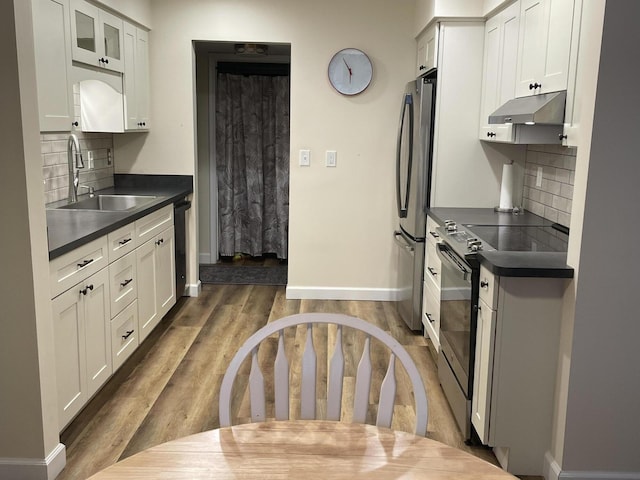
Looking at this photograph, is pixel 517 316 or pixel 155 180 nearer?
pixel 517 316

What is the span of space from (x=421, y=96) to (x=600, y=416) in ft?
7.52

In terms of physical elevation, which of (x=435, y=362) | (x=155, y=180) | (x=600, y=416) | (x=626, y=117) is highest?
(x=626, y=117)

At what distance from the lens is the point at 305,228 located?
4.96 meters

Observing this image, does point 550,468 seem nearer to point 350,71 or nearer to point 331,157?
point 331,157

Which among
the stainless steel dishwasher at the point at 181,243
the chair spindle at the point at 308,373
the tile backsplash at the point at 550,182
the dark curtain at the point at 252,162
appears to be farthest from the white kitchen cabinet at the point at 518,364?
the dark curtain at the point at 252,162

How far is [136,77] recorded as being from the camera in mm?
4414

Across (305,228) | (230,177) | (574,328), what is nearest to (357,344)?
(305,228)

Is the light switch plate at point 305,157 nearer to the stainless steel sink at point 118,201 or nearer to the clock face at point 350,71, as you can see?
the clock face at point 350,71

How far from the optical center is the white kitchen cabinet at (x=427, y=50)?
3.99 metres

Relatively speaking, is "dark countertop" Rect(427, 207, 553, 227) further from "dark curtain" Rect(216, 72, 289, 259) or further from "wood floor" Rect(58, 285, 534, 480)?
"dark curtain" Rect(216, 72, 289, 259)

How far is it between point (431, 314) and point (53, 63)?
8.30 feet

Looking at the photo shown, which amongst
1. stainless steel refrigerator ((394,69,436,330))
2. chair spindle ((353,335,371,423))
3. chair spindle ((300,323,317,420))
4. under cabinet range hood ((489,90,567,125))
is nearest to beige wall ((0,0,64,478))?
chair spindle ((300,323,317,420))

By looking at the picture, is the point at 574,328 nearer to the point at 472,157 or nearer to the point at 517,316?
the point at 517,316

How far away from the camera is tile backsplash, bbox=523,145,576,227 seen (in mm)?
3238
